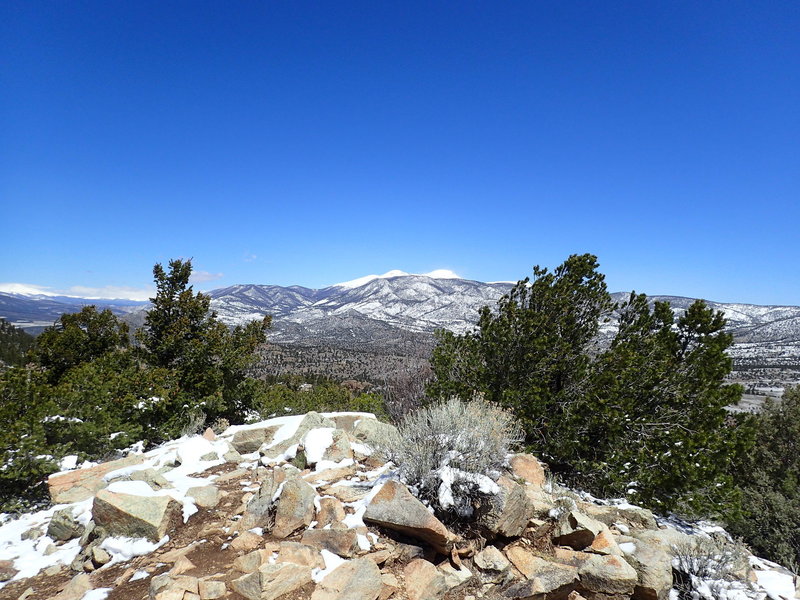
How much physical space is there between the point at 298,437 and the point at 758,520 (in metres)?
22.8

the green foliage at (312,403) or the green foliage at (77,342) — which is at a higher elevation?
the green foliage at (77,342)

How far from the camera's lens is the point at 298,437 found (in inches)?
395

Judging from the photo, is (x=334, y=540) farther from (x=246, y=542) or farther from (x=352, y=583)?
(x=246, y=542)

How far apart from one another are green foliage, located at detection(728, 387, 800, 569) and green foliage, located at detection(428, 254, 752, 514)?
24.9 feet

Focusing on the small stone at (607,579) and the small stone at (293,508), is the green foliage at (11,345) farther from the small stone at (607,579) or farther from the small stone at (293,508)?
the small stone at (607,579)

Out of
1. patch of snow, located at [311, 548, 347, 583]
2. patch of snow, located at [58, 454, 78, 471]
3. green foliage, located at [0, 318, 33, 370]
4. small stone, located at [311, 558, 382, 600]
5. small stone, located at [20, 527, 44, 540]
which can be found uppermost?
small stone, located at [311, 558, 382, 600]

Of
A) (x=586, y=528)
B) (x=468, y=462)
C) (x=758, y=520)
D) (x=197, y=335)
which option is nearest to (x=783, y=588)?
(x=586, y=528)

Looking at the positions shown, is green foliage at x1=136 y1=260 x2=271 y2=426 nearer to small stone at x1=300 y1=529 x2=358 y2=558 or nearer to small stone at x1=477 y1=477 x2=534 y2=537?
small stone at x1=300 y1=529 x2=358 y2=558

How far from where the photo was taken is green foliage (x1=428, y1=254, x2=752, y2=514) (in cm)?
988

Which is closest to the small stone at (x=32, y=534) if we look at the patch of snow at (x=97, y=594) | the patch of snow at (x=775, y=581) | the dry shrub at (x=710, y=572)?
the patch of snow at (x=97, y=594)

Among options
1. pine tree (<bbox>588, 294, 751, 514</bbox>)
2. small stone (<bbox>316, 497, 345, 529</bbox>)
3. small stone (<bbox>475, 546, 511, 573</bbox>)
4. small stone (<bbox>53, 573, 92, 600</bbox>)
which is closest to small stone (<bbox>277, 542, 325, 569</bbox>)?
small stone (<bbox>316, 497, 345, 529</bbox>)

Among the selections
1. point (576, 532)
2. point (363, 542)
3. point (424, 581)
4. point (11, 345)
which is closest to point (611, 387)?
point (576, 532)

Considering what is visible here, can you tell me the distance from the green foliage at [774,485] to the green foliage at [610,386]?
7.59 meters

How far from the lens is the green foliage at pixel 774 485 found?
17641 millimetres
